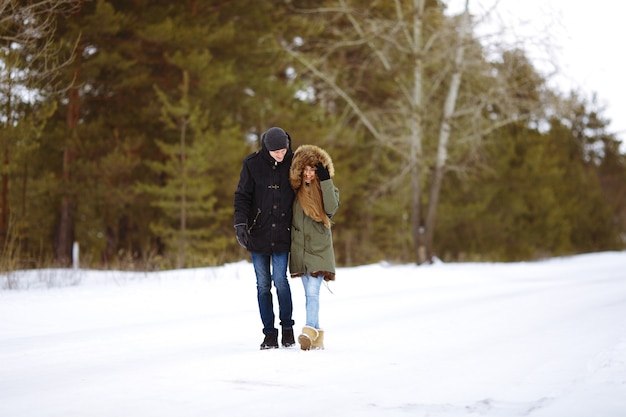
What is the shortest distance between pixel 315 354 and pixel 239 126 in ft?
66.4

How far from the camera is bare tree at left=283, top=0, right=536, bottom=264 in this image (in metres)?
19.8

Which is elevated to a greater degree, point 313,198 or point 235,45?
point 235,45

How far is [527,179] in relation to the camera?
1330 inches

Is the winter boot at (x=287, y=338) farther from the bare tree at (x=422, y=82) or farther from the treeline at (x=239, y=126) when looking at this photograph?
the bare tree at (x=422, y=82)

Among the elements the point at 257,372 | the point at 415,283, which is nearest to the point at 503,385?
the point at 257,372

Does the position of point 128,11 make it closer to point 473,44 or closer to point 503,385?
point 473,44

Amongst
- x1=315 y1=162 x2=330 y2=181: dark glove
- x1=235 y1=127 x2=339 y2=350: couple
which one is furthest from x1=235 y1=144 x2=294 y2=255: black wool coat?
x1=315 y1=162 x2=330 y2=181: dark glove

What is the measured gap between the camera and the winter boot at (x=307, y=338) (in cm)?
638

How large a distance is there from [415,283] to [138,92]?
14.1 metres

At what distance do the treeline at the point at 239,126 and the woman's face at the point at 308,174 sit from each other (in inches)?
295

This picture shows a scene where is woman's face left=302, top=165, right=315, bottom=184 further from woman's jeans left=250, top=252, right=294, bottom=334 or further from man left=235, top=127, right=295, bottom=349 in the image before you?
woman's jeans left=250, top=252, right=294, bottom=334

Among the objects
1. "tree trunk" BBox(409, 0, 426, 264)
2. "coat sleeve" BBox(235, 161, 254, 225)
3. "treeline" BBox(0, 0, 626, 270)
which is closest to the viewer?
"coat sleeve" BBox(235, 161, 254, 225)

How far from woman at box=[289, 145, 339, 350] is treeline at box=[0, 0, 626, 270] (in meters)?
7.51

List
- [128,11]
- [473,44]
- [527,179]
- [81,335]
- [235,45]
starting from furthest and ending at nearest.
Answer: [527,179]
[235,45]
[128,11]
[473,44]
[81,335]
